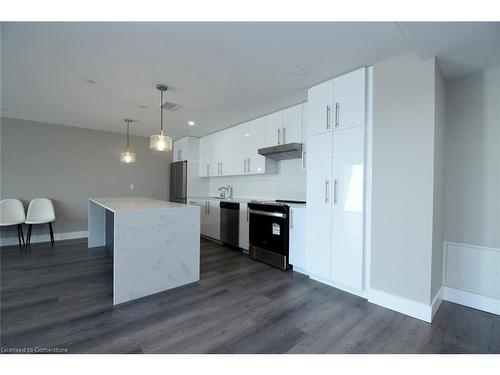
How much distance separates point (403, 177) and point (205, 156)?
13.3 feet

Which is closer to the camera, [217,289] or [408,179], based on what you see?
[408,179]

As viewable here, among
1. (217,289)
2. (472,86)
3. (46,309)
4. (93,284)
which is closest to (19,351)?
(46,309)

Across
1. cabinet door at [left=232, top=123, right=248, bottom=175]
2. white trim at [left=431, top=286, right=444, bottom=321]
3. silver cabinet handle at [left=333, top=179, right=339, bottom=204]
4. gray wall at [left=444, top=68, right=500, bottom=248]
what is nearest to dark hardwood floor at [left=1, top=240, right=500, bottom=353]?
white trim at [left=431, top=286, right=444, bottom=321]

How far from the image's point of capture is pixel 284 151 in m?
3.25

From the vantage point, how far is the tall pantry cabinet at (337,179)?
2.27 meters

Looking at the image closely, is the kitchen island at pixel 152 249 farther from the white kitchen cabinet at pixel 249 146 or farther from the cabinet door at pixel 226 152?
the cabinet door at pixel 226 152

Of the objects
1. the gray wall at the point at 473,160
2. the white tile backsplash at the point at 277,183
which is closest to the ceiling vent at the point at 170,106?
the white tile backsplash at the point at 277,183

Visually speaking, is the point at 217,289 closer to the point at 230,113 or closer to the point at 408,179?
the point at 408,179

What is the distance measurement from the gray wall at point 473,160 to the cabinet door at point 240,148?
2.79 meters

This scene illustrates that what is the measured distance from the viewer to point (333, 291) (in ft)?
7.95

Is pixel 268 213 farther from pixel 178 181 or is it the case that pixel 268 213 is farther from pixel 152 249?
pixel 178 181

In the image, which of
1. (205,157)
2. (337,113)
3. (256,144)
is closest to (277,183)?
(256,144)
